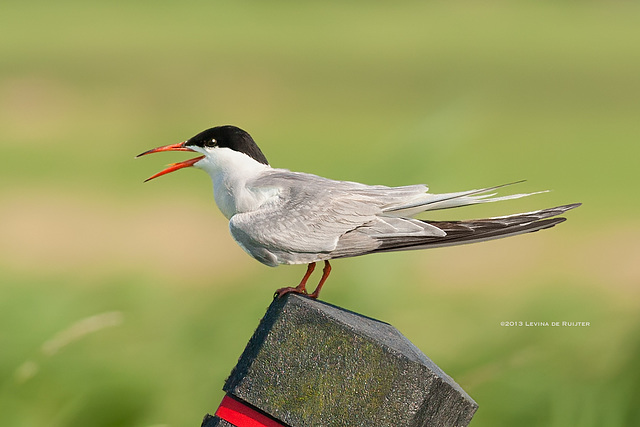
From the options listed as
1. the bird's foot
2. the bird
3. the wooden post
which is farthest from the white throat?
the wooden post

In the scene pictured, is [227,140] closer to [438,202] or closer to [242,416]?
[438,202]

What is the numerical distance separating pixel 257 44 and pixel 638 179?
7425 millimetres

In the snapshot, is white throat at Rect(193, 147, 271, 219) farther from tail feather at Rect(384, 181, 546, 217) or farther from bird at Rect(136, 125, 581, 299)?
tail feather at Rect(384, 181, 546, 217)

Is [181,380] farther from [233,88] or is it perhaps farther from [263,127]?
[233,88]

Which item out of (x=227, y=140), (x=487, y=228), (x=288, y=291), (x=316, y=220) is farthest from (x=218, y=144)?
(x=487, y=228)

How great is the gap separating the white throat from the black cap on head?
0.01m

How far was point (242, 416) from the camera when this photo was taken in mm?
1563

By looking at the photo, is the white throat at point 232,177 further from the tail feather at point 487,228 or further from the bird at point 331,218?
the tail feather at point 487,228

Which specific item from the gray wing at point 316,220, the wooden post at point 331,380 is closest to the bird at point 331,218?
the gray wing at point 316,220

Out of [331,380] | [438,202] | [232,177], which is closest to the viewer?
[331,380]

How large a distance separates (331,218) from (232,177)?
29 cm

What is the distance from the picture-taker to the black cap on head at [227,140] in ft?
7.07

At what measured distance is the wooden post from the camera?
1490 millimetres

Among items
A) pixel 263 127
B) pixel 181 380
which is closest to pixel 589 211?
pixel 263 127
